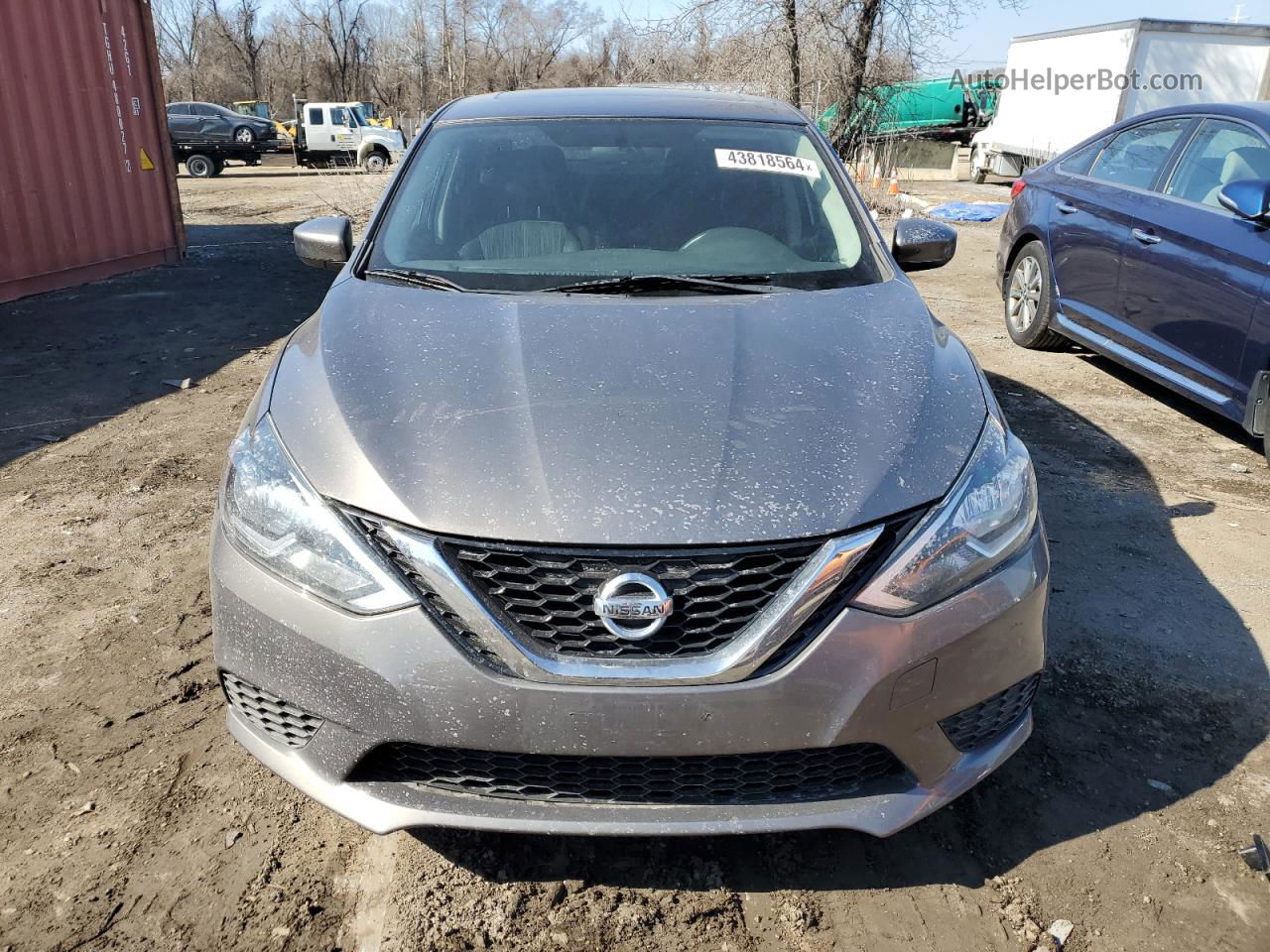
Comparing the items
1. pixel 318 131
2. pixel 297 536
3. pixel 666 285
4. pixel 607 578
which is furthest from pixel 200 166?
pixel 607 578

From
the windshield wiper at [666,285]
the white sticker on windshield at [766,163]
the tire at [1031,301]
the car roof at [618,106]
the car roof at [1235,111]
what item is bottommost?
the tire at [1031,301]

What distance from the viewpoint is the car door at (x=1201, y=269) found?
4.48 metres

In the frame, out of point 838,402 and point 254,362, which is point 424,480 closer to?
point 838,402

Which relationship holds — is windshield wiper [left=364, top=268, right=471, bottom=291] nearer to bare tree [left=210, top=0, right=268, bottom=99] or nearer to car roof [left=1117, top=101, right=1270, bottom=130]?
car roof [left=1117, top=101, right=1270, bottom=130]

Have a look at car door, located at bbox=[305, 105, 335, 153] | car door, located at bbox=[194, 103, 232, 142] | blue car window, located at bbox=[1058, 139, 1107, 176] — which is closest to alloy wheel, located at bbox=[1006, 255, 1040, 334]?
blue car window, located at bbox=[1058, 139, 1107, 176]

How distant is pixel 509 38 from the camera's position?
141 feet

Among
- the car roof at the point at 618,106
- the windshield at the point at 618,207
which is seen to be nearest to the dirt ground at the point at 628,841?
the windshield at the point at 618,207

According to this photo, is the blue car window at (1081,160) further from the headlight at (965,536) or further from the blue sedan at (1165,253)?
the headlight at (965,536)

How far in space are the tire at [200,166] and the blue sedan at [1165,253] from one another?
78.9ft

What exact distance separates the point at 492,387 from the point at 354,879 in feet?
3.66

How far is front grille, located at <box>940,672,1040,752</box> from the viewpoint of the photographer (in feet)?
6.36

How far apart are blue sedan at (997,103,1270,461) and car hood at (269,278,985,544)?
2.68 meters

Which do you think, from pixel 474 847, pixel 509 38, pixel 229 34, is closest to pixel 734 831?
pixel 474 847

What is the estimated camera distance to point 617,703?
1.71 metres
